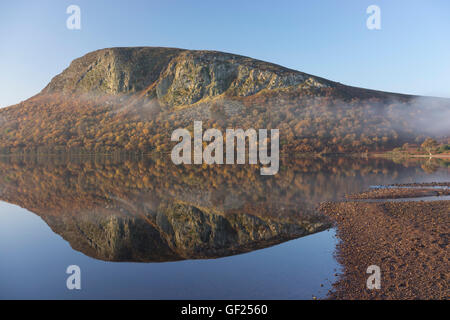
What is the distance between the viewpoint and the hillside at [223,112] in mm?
121125

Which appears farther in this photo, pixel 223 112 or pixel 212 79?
pixel 212 79

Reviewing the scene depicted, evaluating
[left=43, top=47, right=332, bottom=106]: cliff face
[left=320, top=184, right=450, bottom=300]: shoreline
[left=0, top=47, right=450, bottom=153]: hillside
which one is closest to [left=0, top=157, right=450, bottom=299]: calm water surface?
[left=320, top=184, right=450, bottom=300]: shoreline

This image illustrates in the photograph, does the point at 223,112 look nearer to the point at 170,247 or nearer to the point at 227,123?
the point at 227,123

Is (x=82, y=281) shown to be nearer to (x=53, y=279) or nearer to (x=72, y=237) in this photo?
(x=53, y=279)

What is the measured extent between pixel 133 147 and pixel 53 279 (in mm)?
127850

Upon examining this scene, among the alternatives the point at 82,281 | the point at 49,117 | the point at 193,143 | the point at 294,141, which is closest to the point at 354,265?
the point at 82,281

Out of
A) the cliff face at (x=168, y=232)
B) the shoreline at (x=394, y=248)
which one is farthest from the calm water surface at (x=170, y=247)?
the shoreline at (x=394, y=248)

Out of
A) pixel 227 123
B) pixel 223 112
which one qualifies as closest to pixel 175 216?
pixel 227 123

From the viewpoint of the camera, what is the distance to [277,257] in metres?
12.4

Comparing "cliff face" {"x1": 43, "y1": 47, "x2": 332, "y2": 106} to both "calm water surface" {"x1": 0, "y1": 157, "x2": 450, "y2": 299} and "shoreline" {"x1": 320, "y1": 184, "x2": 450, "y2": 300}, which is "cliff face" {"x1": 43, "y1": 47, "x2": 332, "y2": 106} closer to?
"calm water surface" {"x1": 0, "y1": 157, "x2": 450, "y2": 299}

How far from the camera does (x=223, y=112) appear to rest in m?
150

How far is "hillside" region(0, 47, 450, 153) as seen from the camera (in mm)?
121125

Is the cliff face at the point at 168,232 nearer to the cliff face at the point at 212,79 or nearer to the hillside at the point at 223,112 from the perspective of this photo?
the hillside at the point at 223,112

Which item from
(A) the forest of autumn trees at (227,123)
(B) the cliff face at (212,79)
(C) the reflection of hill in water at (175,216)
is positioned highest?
(B) the cliff face at (212,79)
